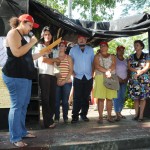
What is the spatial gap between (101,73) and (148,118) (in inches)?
66.4

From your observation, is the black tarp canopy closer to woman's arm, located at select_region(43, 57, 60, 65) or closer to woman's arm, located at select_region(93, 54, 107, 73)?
woman's arm, located at select_region(93, 54, 107, 73)

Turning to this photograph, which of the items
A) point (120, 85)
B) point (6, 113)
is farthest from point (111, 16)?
point (6, 113)

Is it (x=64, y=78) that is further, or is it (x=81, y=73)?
(x=81, y=73)

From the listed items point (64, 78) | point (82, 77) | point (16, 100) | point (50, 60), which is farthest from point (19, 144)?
point (82, 77)

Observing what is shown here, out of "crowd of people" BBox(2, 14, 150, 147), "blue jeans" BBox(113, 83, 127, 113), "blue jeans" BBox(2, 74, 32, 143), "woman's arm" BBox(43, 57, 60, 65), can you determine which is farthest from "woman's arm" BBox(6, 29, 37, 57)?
"blue jeans" BBox(113, 83, 127, 113)

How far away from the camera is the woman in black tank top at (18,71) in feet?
14.2

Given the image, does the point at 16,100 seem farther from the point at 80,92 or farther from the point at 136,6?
the point at 136,6

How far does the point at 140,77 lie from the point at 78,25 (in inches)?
70.1

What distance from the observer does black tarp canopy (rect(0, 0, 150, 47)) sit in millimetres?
5758

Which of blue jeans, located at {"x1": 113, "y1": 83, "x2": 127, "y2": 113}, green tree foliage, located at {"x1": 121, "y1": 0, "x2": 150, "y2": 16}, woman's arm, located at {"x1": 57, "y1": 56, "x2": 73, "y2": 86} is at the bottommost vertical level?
blue jeans, located at {"x1": 113, "y1": 83, "x2": 127, "y2": 113}

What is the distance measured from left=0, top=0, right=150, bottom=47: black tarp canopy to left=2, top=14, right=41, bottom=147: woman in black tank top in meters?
1.24

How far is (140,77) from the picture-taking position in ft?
21.5

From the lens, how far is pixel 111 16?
22.6 m

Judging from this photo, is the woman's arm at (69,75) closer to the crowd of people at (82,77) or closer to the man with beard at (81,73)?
the crowd of people at (82,77)
